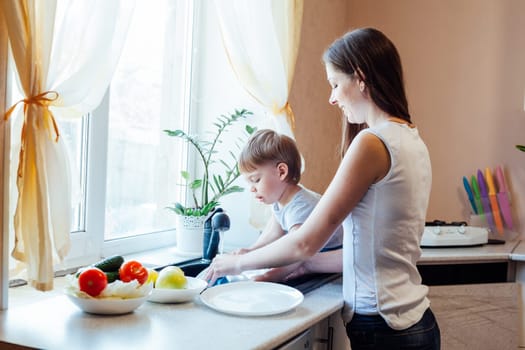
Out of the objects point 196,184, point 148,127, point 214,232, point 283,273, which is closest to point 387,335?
point 283,273

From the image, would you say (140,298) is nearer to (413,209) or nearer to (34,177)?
(34,177)

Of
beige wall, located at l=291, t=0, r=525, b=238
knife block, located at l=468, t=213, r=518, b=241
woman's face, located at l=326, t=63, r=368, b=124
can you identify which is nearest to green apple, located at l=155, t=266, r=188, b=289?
woman's face, located at l=326, t=63, r=368, b=124

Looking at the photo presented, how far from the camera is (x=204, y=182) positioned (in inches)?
86.9

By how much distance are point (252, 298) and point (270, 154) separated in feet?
1.61

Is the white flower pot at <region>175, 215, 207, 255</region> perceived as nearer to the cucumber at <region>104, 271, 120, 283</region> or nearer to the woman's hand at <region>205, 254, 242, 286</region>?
the woman's hand at <region>205, 254, 242, 286</region>

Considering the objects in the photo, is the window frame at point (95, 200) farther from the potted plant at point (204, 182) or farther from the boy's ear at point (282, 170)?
the boy's ear at point (282, 170)

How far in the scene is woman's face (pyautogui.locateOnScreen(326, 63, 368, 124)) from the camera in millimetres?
1387

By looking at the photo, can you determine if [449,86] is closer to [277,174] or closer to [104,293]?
[277,174]

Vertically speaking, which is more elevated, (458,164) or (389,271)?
(458,164)

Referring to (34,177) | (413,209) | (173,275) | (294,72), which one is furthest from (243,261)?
(294,72)

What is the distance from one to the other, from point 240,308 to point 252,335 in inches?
6.9

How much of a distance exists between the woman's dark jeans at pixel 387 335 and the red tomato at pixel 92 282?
573mm

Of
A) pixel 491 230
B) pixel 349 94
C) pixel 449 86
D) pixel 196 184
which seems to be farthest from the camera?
pixel 449 86

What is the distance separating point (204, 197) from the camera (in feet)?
7.22
